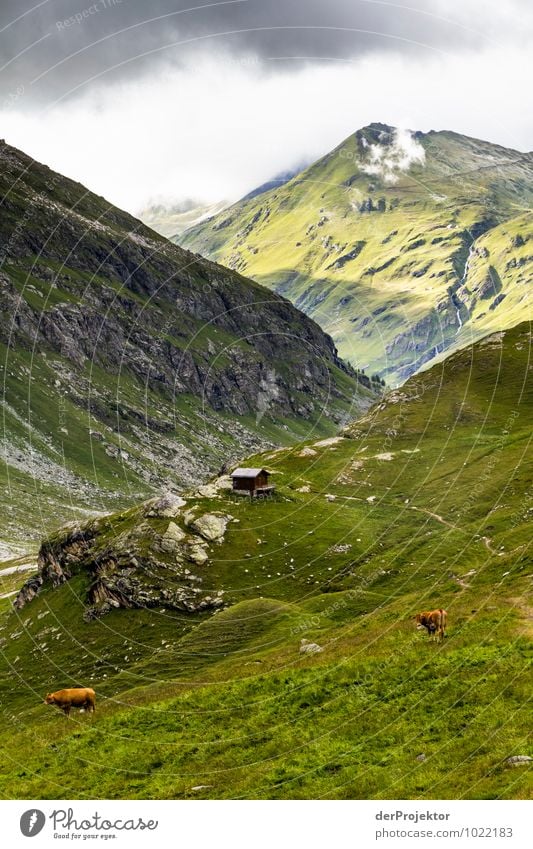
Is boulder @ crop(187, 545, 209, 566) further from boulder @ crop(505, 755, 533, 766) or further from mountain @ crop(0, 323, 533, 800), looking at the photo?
boulder @ crop(505, 755, 533, 766)

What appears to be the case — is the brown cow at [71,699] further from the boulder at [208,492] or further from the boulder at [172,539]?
the boulder at [208,492]

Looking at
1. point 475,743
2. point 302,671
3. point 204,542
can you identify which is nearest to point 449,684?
point 475,743

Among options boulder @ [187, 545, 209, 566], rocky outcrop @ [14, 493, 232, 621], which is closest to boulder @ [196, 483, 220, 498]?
rocky outcrop @ [14, 493, 232, 621]

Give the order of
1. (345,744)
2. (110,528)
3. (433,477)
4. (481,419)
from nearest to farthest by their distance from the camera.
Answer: (345,744) → (110,528) → (433,477) → (481,419)

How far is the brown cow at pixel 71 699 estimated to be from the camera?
1566 inches

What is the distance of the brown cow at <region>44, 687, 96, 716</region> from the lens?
131 ft

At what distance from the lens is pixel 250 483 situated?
401ft

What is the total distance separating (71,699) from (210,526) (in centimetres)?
6711

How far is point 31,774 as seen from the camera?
31.8m

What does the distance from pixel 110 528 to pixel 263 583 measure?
3374 centimetres
